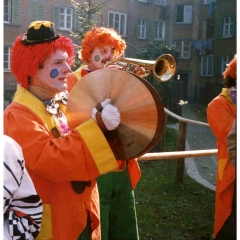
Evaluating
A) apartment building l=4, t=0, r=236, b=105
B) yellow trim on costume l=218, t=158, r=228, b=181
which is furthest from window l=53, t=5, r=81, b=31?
yellow trim on costume l=218, t=158, r=228, b=181

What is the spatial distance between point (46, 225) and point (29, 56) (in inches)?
27.6

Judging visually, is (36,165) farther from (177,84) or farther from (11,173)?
(177,84)

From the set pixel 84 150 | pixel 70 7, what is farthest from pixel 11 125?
pixel 70 7

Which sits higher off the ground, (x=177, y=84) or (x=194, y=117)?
(x=177, y=84)

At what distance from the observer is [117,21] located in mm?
13898

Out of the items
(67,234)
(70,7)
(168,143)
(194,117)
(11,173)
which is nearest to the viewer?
(11,173)

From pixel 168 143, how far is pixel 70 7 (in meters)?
6.05

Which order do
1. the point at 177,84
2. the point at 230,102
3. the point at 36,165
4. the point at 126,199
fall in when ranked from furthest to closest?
1. the point at 177,84
2. the point at 230,102
3. the point at 126,199
4. the point at 36,165

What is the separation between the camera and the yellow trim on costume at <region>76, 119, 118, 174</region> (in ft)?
5.31

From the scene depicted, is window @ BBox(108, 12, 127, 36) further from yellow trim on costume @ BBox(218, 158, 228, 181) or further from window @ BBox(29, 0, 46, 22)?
yellow trim on costume @ BBox(218, 158, 228, 181)

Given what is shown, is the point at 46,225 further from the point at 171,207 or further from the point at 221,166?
the point at 171,207

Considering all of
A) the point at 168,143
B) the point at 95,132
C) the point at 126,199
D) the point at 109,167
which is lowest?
the point at 168,143

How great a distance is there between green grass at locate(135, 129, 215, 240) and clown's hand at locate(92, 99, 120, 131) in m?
1.95

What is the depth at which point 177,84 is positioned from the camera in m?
9.98
